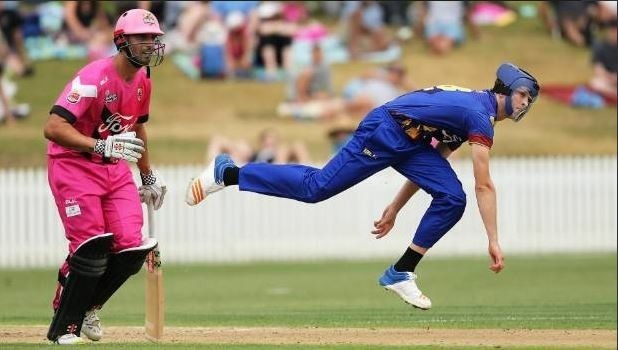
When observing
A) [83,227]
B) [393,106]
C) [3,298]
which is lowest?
[3,298]

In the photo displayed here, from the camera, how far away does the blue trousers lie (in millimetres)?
11617

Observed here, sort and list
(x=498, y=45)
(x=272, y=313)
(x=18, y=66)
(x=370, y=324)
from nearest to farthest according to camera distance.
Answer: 1. (x=370, y=324)
2. (x=272, y=313)
3. (x=18, y=66)
4. (x=498, y=45)

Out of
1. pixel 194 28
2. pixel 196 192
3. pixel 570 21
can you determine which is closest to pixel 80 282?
pixel 196 192

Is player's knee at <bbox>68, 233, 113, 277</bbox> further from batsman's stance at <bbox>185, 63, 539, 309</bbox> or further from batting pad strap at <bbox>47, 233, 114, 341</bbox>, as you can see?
batsman's stance at <bbox>185, 63, 539, 309</bbox>

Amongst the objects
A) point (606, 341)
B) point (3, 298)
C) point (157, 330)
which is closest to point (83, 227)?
point (157, 330)

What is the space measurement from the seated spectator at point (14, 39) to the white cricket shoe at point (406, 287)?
63.5ft

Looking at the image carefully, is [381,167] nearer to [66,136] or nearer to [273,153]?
[66,136]

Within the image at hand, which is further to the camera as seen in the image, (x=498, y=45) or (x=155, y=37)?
(x=498, y=45)

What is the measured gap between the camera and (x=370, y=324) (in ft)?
42.3

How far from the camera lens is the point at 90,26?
30.4 metres

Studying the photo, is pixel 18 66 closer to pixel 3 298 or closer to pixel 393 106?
pixel 3 298

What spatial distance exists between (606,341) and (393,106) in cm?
249

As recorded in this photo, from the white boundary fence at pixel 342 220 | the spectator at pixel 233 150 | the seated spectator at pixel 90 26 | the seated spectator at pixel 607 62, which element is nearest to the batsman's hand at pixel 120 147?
the white boundary fence at pixel 342 220

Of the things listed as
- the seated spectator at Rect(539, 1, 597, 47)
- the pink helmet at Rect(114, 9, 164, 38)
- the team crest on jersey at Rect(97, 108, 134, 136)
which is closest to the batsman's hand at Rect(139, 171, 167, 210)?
the team crest on jersey at Rect(97, 108, 134, 136)
